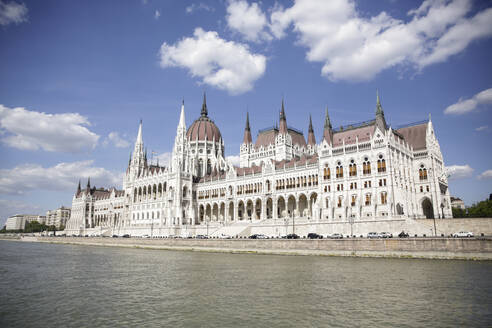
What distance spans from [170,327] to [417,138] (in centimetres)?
7042

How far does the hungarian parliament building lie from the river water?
27.6m

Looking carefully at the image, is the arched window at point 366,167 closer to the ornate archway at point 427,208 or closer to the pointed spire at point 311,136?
the ornate archway at point 427,208

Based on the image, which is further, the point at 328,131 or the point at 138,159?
→ the point at 138,159

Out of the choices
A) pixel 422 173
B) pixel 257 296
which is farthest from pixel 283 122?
pixel 257 296

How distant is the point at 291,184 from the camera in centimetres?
8238

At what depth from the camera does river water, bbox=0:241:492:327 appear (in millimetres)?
19359

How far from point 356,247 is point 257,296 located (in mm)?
27081

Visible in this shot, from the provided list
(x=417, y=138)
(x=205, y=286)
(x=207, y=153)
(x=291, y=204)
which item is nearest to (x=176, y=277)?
(x=205, y=286)

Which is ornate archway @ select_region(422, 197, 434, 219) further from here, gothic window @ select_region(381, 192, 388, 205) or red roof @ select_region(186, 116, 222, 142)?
red roof @ select_region(186, 116, 222, 142)

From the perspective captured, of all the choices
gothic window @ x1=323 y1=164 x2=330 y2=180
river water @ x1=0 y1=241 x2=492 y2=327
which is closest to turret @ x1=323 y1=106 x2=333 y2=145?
gothic window @ x1=323 y1=164 x2=330 y2=180

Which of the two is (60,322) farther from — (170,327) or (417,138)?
(417,138)

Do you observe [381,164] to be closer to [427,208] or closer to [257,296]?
[427,208]

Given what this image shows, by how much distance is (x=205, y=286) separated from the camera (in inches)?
1137

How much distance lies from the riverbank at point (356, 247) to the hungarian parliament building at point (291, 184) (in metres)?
10.4
